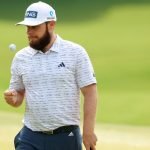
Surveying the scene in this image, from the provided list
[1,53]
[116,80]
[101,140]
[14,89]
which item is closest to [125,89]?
[116,80]

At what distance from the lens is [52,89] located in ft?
13.4

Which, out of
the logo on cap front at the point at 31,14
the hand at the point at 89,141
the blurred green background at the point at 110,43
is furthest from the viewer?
the blurred green background at the point at 110,43

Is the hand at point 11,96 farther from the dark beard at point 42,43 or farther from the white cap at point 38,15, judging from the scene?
the white cap at point 38,15

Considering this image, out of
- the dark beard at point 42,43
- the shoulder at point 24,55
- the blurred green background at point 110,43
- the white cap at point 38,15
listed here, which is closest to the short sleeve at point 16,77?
the shoulder at point 24,55

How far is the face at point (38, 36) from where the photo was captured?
13.6 feet

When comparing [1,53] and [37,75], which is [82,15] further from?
[37,75]

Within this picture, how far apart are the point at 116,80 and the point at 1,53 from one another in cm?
378

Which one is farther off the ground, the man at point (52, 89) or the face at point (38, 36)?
the face at point (38, 36)

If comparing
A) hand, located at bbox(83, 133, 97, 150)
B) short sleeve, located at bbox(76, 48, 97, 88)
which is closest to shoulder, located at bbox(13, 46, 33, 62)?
short sleeve, located at bbox(76, 48, 97, 88)

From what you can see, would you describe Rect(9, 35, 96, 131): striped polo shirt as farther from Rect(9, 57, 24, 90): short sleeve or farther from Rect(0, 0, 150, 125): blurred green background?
Rect(0, 0, 150, 125): blurred green background

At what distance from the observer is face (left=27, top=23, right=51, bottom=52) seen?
163 inches

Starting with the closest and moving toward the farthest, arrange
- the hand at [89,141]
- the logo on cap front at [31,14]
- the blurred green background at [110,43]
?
the hand at [89,141]
the logo on cap front at [31,14]
the blurred green background at [110,43]

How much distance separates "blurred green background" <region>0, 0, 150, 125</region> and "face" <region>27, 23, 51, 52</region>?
17.8 feet

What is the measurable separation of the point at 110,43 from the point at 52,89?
38.3 ft
